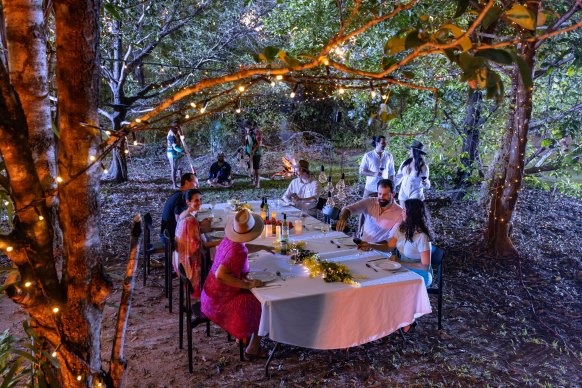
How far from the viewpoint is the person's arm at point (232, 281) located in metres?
3.27

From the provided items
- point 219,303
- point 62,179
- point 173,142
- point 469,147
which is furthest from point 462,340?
point 173,142

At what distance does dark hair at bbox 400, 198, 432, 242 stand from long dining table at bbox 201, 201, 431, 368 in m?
0.45

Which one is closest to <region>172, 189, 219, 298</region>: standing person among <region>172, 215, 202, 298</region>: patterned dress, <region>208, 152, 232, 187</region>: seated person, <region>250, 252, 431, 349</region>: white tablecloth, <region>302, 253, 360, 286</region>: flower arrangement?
<region>172, 215, 202, 298</region>: patterned dress

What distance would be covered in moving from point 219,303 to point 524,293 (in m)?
3.88

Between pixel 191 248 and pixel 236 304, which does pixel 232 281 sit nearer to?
pixel 236 304

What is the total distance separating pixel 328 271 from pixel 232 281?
763 mm

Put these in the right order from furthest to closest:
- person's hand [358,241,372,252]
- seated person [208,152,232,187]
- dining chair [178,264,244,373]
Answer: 1. seated person [208,152,232,187]
2. person's hand [358,241,372,252]
3. dining chair [178,264,244,373]

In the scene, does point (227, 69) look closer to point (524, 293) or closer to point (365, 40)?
point (365, 40)

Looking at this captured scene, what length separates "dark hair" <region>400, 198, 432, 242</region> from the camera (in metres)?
4.01

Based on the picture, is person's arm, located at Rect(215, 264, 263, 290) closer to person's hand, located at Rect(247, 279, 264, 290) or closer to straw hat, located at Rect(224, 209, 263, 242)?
person's hand, located at Rect(247, 279, 264, 290)

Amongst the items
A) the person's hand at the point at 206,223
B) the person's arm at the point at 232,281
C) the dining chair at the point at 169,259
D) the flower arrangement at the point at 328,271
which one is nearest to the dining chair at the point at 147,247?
the dining chair at the point at 169,259

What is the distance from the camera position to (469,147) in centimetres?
870

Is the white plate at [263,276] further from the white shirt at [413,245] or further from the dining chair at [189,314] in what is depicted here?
the white shirt at [413,245]

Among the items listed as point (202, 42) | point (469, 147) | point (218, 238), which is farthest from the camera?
point (202, 42)
